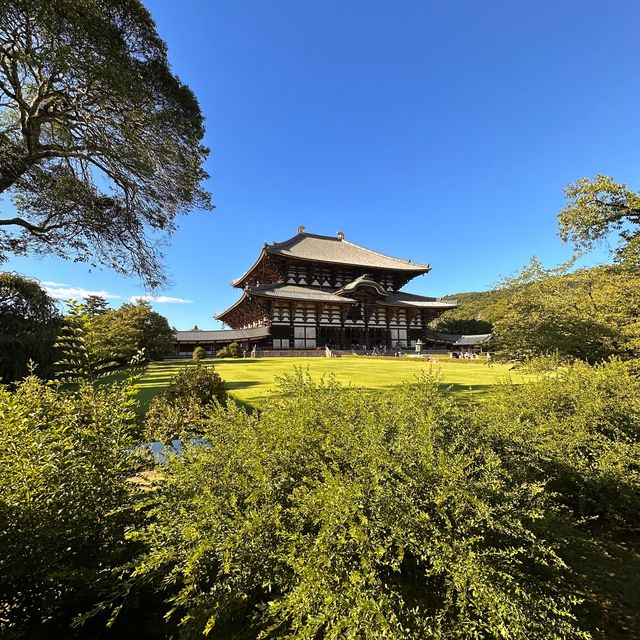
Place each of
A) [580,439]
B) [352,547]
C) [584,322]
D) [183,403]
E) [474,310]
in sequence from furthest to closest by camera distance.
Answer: [474,310] → [584,322] → [183,403] → [580,439] → [352,547]

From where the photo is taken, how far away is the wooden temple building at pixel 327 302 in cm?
2945

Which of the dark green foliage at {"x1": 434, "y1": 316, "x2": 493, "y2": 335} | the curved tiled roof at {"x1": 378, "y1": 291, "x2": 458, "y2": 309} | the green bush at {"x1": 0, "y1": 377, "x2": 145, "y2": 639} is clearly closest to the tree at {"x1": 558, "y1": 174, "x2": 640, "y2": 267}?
the green bush at {"x1": 0, "y1": 377, "x2": 145, "y2": 639}

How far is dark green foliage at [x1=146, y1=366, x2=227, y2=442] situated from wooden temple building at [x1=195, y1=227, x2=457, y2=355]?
1902 centimetres

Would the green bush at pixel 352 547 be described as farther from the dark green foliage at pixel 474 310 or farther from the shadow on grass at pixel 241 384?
the dark green foliage at pixel 474 310

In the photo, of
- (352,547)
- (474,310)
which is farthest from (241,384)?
(474,310)

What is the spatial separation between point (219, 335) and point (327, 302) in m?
13.0

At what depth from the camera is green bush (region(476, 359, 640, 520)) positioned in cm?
368

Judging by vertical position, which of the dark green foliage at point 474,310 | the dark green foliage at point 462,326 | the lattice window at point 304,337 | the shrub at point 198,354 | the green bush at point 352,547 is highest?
the dark green foliage at point 474,310

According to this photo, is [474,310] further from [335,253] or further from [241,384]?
[241,384]

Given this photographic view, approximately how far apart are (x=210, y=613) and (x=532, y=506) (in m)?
2.51

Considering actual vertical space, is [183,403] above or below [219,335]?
below

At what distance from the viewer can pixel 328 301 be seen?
1161 inches

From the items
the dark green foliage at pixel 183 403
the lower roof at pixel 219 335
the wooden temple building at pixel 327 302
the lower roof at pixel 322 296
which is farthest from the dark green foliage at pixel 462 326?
the dark green foliage at pixel 183 403

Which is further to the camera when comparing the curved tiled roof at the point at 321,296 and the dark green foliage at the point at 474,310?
the dark green foliage at the point at 474,310
